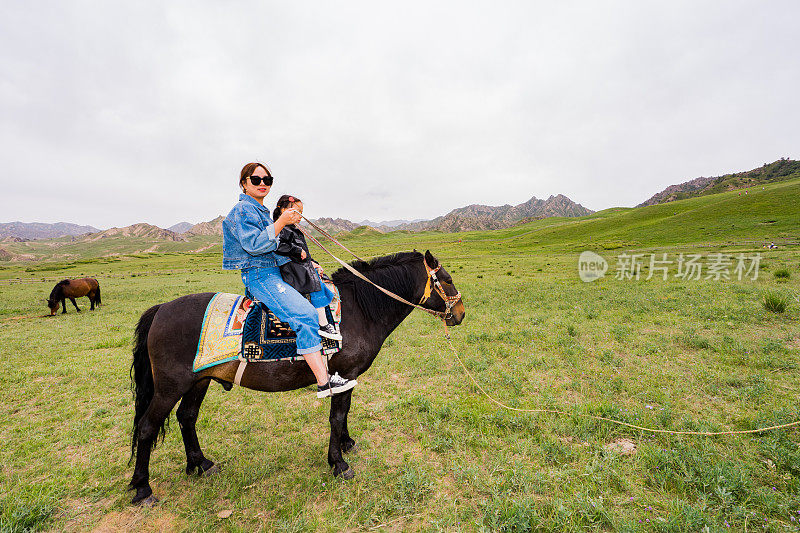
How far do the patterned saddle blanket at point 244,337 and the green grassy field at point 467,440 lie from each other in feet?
6.67

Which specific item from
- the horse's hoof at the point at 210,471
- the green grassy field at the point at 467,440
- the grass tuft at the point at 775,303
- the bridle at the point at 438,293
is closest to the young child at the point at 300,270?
the bridle at the point at 438,293

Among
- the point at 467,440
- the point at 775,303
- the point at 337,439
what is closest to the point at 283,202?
the point at 337,439

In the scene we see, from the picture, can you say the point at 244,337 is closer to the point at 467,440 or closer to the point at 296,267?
the point at 296,267

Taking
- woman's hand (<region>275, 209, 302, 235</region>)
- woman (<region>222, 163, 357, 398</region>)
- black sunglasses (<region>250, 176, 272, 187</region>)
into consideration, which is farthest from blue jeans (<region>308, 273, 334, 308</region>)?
black sunglasses (<region>250, 176, 272, 187</region>)

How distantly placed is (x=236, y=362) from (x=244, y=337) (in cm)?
44

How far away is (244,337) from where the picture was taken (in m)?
4.19

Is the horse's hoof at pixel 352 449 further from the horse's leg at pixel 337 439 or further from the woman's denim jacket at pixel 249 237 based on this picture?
the woman's denim jacket at pixel 249 237

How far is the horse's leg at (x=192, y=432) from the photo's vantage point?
4738 millimetres

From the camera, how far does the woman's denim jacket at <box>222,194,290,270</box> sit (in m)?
3.71

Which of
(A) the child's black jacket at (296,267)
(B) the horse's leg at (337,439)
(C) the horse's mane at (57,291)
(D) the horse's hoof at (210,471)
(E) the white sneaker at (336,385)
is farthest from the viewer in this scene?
(C) the horse's mane at (57,291)

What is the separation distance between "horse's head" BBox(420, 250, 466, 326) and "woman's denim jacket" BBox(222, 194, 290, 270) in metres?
2.43

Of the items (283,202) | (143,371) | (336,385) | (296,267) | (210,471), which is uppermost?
(283,202)

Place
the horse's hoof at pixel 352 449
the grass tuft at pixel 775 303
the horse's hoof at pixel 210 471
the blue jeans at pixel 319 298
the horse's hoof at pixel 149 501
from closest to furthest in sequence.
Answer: the horse's hoof at pixel 149 501 < the blue jeans at pixel 319 298 < the horse's hoof at pixel 210 471 < the horse's hoof at pixel 352 449 < the grass tuft at pixel 775 303

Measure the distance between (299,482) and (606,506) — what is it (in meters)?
4.27
